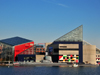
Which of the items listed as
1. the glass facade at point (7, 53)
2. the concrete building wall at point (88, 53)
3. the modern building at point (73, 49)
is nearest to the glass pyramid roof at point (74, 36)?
the modern building at point (73, 49)

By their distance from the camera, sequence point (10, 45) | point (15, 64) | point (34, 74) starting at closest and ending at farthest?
point (34, 74) < point (15, 64) < point (10, 45)

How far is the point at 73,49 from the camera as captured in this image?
183 metres

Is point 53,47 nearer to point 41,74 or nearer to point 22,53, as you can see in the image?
point 22,53

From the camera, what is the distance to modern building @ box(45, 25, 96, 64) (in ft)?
598

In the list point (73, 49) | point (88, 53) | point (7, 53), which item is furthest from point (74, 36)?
point (7, 53)

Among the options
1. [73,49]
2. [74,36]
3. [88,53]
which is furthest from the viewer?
[74,36]

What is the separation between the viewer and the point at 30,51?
655ft

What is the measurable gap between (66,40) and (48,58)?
22.6 meters

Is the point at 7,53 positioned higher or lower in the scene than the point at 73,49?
lower

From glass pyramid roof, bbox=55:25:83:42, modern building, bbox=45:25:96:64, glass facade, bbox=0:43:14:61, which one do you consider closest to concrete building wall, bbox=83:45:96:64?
modern building, bbox=45:25:96:64

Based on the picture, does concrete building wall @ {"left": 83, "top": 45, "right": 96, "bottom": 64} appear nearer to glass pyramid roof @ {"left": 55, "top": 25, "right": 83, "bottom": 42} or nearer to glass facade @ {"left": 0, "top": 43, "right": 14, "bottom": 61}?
glass pyramid roof @ {"left": 55, "top": 25, "right": 83, "bottom": 42}

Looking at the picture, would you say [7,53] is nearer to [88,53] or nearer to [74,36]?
[74,36]

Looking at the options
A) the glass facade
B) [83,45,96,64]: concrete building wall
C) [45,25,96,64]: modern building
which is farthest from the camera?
the glass facade

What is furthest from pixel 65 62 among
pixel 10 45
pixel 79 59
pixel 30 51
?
pixel 10 45
